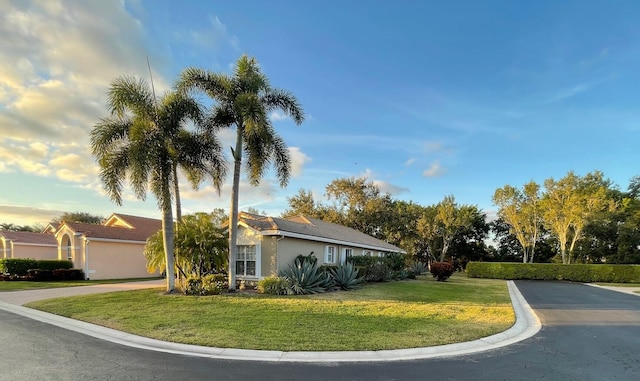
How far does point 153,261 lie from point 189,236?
6.77 ft

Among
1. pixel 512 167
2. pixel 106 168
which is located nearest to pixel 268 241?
pixel 106 168

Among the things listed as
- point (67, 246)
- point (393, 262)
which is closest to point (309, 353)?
point (393, 262)

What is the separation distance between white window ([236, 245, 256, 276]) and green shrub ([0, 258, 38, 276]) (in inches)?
637

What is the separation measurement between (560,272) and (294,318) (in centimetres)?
3146

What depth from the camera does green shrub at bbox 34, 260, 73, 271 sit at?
24375 mm

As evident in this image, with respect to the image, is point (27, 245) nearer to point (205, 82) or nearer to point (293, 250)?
point (293, 250)

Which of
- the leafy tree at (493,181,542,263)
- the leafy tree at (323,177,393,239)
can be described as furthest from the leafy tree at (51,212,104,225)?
the leafy tree at (493,181,542,263)

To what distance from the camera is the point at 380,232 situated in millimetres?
43250

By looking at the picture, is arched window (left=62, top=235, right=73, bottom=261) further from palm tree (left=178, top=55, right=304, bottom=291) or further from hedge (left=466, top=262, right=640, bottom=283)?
hedge (left=466, top=262, right=640, bottom=283)

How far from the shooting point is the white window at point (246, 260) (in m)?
18.2

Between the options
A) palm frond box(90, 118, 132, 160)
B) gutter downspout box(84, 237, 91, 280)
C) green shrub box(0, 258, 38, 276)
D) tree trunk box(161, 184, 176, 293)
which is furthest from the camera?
gutter downspout box(84, 237, 91, 280)

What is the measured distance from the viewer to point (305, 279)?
15531 mm

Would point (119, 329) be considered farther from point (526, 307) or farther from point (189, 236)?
point (526, 307)

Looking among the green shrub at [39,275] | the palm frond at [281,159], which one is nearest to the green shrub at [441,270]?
the palm frond at [281,159]
